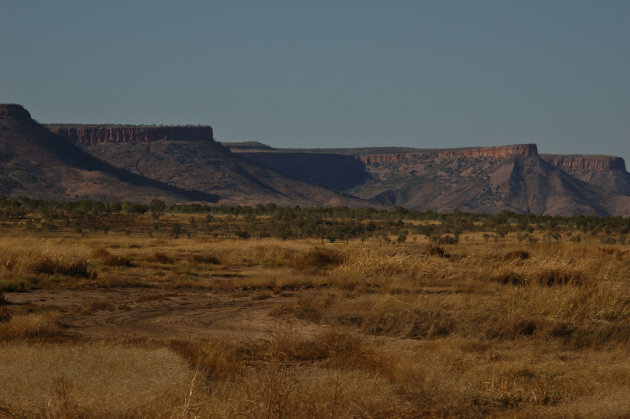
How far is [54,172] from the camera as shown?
144875mm

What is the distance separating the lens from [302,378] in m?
10.9

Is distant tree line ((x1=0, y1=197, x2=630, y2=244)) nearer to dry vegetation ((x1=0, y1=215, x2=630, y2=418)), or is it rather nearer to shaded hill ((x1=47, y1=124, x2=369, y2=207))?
dry vegetation ((x1=0, y1=215, x2=630, y2=418))

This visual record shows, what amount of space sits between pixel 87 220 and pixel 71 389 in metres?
67.6

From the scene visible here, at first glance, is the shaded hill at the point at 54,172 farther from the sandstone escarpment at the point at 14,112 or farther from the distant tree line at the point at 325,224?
the distant tree line at the point at 325,224

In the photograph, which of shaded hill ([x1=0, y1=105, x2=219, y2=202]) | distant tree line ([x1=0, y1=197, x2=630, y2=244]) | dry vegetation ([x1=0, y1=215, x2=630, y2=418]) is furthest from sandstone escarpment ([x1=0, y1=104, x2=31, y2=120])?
dry vegetation ([x1=0, y1=215, x2=630, y2=418])

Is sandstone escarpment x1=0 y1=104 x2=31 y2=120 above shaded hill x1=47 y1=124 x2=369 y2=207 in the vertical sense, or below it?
above

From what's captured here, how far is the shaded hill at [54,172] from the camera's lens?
13600 centimetres

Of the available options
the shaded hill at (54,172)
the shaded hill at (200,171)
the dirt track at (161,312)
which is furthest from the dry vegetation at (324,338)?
the shaded hill at (200,171)

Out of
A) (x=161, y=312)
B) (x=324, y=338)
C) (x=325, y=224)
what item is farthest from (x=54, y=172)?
(x=324, y=338)

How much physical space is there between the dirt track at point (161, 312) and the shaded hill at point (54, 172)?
115 metres

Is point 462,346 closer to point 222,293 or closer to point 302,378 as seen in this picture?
point 302,378

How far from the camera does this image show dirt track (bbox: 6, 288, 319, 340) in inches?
648

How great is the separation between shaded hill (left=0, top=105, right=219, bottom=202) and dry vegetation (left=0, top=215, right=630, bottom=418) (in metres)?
113

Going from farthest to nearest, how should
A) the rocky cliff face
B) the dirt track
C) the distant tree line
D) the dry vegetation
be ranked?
1. the rocky cliff face
2. the distant tree line
3. the dirt track
4. the dry vegetation
